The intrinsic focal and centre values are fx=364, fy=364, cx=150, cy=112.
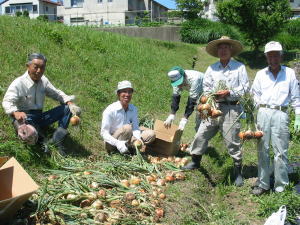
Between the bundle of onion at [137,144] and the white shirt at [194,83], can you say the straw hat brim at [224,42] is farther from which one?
the bundle of onion at [137,144]

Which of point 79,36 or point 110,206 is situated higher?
point 79,36

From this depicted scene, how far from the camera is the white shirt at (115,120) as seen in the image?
4.43 m

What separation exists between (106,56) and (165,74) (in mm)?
1932

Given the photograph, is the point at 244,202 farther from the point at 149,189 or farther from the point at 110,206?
the point at 110,206

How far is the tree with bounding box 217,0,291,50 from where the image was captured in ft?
48.3

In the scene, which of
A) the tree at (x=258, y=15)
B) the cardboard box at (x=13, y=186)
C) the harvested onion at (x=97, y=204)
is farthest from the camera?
the tree at (x=258, y=15)

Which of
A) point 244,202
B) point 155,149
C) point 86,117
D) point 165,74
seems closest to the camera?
point 244,202

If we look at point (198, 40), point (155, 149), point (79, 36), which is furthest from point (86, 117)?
point (198, 40)

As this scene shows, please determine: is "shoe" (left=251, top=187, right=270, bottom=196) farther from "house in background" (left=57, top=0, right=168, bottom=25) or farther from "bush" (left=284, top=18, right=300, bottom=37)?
"house in background" (left=57, top=0, right=168, bottom=25)

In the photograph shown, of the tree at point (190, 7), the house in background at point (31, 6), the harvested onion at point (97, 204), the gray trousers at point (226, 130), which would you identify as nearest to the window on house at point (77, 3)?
the house in background at point (31, 6)

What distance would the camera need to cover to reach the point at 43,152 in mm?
4309

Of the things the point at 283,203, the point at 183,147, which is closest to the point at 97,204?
the point at 283,203

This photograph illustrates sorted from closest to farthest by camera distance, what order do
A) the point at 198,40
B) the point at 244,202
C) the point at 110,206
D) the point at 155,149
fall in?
the point at 110,206, the point at 244,202, the point at 155,149, the point at 198,40

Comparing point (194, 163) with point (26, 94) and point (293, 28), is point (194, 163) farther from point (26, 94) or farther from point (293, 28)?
point (293, 28)
